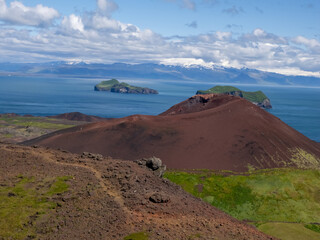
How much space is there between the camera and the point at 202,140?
68000mm

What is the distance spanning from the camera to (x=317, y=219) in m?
41.6

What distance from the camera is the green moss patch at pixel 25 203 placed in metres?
21.9

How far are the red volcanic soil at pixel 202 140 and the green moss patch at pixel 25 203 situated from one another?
1349 inches

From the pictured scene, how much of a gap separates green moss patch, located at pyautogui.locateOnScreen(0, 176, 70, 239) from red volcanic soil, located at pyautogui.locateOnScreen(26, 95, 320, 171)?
34.3 metres

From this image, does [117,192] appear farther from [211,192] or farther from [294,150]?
[294,150]

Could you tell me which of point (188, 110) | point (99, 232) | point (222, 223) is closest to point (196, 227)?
point (222, 223)

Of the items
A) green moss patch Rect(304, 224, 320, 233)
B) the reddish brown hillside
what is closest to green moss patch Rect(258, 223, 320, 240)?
green moss patch Rect(304, 224, 320, 233)

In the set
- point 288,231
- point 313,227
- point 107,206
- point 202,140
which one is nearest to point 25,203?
point 107,206

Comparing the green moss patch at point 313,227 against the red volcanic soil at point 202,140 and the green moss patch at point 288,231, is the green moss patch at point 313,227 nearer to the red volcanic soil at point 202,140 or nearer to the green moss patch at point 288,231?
the green moss patch at point 288,231

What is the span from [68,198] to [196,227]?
10158 millimetres

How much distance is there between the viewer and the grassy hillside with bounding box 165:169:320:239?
42.8m

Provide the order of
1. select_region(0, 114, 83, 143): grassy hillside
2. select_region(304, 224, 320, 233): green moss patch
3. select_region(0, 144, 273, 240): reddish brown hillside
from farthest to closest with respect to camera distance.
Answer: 1. select_region(0, 114, 83, 143): grassy hillside
2. select_region(304, 224, 320, 233): green moss patch
3. select_region(0, 144, 273, 240): reddish brown hillside

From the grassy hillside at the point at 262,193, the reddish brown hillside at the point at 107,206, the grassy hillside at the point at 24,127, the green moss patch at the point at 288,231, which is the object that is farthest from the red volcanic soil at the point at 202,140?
the grassy hillside at the point at 24,127

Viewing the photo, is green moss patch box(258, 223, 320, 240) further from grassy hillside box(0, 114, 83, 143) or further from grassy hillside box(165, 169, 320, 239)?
grassy hillside box(0, 114, 83, 143)
